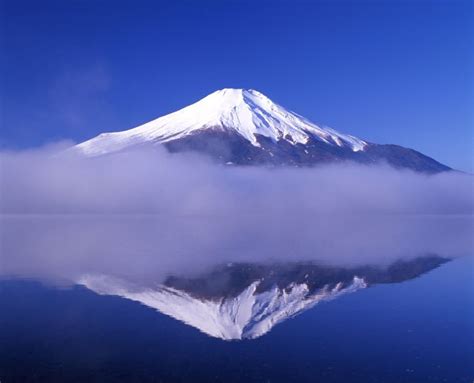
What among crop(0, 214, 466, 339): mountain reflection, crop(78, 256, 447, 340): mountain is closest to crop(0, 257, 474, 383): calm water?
crop(78, 256, 447, 340): mountain

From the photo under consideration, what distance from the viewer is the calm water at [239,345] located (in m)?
14.2

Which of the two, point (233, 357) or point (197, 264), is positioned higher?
point (197, 264)

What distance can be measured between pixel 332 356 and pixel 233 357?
328 centimetres

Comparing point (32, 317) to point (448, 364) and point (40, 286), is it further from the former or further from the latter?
point (448, 364)

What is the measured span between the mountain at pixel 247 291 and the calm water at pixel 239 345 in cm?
95

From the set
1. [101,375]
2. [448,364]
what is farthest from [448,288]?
[101,375]

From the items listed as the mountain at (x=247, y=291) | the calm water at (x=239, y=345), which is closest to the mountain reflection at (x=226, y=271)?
the mountain at (x=247, y=291)

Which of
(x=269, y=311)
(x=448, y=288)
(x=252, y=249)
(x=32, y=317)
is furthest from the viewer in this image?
(x=252, y=249)

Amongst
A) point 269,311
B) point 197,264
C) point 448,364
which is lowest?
point 448,364

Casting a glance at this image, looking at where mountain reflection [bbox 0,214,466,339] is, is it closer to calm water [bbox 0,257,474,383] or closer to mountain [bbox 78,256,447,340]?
mountain [bbox 78,256,447,340]

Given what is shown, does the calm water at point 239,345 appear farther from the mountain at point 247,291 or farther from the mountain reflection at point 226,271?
the mountain reflection at point 226,271

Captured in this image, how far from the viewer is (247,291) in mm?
26156

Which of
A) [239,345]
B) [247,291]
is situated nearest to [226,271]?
[247,291]

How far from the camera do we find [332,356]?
15.7m
